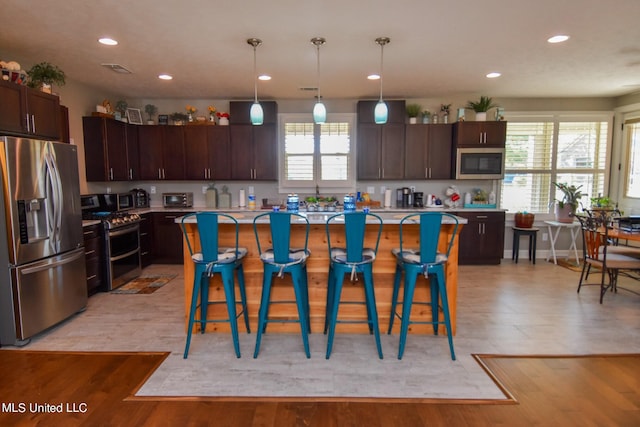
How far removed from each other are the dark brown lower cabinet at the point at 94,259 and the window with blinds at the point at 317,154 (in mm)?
2756

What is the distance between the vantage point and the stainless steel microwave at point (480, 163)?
17.8 ft

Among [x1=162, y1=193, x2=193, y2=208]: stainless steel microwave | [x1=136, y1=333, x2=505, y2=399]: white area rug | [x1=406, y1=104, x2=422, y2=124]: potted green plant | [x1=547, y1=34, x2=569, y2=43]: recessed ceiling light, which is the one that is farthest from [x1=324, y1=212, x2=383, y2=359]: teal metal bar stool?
[x1=162, y1=193, x2=193, y2=208]: stainless steel microwave

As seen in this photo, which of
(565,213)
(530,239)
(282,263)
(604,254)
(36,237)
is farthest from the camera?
(530,239)

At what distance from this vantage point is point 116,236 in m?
4.33

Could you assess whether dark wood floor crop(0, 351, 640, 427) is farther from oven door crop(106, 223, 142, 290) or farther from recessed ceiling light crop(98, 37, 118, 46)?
recessed ceiling light crop(98, 37, 118, 46)

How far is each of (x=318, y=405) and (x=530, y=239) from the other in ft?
16.4

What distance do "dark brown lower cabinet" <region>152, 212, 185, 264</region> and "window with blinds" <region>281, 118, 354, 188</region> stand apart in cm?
184

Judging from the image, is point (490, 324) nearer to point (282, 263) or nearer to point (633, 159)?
point (282, 263)

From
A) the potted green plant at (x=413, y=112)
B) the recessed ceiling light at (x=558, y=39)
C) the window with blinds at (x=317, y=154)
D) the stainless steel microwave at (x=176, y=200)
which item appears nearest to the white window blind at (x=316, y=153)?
the window with blinds at (x=317, y=154)

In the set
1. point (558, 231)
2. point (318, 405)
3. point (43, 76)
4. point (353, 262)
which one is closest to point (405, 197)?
point (558, 231)

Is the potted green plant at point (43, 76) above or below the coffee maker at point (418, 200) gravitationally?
above

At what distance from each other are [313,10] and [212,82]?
2522 millimetres

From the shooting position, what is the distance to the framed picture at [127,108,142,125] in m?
5.47

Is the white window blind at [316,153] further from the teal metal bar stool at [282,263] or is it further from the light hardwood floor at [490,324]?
the teal metal bar stool at [282,263]
